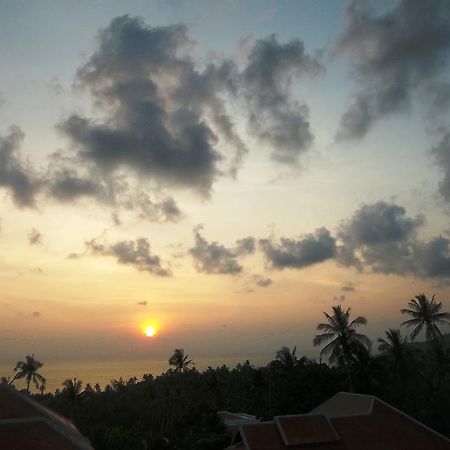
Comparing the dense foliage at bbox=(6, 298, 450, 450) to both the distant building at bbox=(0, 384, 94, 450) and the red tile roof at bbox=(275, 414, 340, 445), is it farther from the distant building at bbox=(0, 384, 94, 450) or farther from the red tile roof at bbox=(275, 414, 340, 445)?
the distant building at bbox=(0, 384, 94, 450)

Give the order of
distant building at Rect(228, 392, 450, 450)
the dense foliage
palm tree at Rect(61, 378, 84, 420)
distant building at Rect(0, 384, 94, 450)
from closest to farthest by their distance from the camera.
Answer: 1. distant building at Rect(0, 384, 94, 450)
2. distant building at Rect(228, 392, 450, 450)
3. the dense foliage
4. palm tree at Rect(61, 378, 84, 420)

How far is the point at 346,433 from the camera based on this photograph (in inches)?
992

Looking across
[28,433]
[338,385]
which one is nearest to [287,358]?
[338,385]

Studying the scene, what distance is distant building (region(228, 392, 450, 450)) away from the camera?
949 inches

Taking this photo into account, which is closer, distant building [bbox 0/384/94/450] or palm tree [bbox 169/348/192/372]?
distant building [bbox 0/384/94/450]

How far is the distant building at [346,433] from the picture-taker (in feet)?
79.0

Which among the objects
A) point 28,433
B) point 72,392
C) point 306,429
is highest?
point 72,392

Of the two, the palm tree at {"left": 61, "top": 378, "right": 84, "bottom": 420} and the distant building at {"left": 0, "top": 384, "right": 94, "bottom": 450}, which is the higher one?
the palm tree at {"left": 61, "top": 378, "right": 84, "bottom": 420}

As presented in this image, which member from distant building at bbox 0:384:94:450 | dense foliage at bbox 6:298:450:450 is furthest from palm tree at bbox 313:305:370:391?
distant building at bbox 0:384:94:450

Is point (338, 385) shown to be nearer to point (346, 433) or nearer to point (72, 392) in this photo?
point (346, 433)

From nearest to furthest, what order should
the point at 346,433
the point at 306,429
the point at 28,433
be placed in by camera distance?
the point at 28,433 → the point at 306,429 → the point at 346,433

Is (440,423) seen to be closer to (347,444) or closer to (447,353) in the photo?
(447,353)

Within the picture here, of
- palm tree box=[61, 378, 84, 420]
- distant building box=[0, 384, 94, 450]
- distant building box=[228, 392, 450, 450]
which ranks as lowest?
distant building box=[228, 392, 450, 450]

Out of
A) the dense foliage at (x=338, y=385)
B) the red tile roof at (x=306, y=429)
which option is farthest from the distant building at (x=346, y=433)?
the dense foliage at (x=338, y=385)
